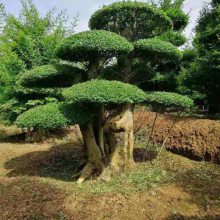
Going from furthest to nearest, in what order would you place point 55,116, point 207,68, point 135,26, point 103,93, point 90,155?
point 207,68 → point 135,26 → point 90,155 → point 55,116 → point 103,93

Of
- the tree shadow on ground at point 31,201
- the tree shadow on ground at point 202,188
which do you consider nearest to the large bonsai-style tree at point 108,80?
the tree shadow on ground at point 31,201

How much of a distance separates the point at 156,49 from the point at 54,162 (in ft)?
13.6

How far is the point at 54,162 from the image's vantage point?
9.70 metres

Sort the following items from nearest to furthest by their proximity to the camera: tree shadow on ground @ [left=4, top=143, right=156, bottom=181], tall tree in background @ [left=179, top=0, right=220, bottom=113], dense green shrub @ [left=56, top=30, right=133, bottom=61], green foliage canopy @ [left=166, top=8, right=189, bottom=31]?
dense green shrub @ [left=56, top=30, right=133, bottom=61] < tree shadow on ground @ [left=4, top=143, right=156, bottom=181] < tall tree in background @ [left=179, top=0, right=220, bottom=113] < green foliage canopy @ [left=166, top=8, right=189, bottom=31]

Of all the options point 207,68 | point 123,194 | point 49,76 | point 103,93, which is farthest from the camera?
point 207,68

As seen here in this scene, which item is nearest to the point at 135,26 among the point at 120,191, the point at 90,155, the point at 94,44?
the point at 94,44

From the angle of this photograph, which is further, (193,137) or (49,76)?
(193,137)

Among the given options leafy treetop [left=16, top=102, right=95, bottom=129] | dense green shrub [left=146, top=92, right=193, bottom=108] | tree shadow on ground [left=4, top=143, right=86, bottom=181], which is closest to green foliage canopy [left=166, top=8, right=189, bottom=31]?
tree shadow on ground [left=4, top=143, right=86, bottom=181]

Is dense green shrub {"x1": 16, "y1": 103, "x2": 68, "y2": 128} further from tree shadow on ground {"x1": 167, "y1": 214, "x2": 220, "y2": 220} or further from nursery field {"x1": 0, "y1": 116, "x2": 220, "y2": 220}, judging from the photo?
tree shadow on ground {"x1": 167, "y1": 214, "x2": 220, "y2": 220}

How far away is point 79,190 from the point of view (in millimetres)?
7086

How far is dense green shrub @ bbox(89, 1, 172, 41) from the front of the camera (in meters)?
7.67

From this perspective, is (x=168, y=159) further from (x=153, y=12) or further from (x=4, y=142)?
(x=4, y=142)

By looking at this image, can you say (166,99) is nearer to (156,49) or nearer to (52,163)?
(156,49)

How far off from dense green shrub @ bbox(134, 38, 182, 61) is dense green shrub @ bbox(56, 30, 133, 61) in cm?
40
